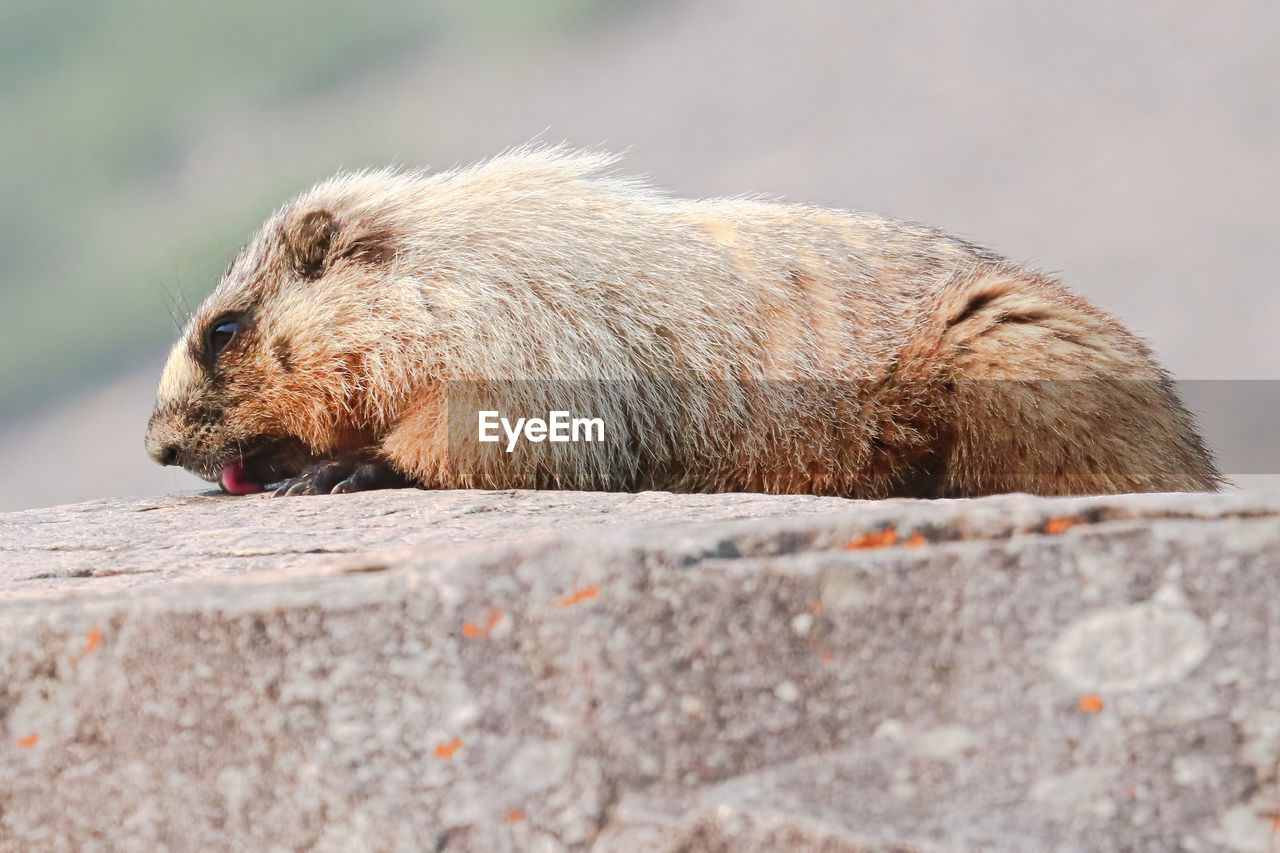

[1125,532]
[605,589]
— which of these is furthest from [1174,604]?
[605,589]

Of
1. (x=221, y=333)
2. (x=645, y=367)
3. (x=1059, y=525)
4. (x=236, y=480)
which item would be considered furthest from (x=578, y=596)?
(x=221, y=333)

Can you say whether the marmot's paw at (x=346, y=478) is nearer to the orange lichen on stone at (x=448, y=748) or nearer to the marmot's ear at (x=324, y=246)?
the marmot's ear at (x=324, y=246)

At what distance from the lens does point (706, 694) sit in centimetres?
277

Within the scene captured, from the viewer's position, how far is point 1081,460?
5.70 meters

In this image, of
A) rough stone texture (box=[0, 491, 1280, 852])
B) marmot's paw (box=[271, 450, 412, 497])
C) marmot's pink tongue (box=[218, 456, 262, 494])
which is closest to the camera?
rough stone texture (box=[0, 491, 1280, 852])

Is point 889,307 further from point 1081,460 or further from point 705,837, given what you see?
point 705,837

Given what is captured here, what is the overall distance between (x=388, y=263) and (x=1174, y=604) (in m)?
4.53

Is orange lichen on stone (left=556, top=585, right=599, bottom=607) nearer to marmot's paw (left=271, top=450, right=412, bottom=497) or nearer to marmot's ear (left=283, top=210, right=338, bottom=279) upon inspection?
marmot's paw (left=271, top=450, right=412, bottom=497)

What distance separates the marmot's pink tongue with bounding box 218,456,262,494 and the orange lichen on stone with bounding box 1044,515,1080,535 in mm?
4370

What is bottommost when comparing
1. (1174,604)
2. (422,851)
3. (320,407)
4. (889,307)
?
(422,851)

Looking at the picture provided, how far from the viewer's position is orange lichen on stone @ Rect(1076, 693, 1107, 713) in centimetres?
269

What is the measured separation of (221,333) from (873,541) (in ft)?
14.5

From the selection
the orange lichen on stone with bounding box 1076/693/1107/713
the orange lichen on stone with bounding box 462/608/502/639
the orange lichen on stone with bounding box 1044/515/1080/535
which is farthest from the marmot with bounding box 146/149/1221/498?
the orange lichen on stone with bounding box 1076/693/1107/713

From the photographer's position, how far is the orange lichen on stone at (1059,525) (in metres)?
2.85
